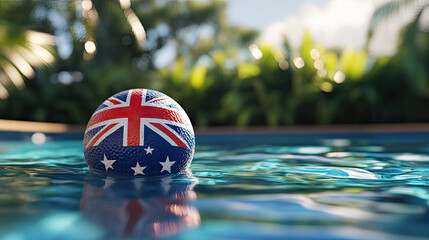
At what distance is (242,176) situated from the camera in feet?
10.8

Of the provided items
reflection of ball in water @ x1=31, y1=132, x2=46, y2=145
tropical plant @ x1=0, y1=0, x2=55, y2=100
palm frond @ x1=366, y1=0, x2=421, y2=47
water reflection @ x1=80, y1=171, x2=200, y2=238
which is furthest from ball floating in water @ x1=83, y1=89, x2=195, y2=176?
palm frond @ x1=366, y1=0, x2=421, y2=47

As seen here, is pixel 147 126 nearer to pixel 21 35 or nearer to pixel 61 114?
pixel 21 35

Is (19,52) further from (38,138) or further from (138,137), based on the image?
(138,137)

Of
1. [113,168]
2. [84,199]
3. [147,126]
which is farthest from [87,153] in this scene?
[84,199]

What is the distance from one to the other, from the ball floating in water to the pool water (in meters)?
0.11

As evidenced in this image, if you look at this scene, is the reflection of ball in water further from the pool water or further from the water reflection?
the water reflection

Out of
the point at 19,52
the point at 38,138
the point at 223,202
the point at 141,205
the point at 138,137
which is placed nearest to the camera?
the point at 141,205

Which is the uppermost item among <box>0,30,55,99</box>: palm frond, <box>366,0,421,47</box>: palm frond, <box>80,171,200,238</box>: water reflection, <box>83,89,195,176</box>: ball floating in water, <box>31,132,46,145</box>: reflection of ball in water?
→ <box>366,0,421,47</box>: palm frond

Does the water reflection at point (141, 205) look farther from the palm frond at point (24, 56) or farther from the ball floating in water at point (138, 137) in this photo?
the palm frond at point (24, 56)

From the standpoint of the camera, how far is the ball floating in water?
2.93 metres

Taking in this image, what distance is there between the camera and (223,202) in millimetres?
2311

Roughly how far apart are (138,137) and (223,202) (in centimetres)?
89

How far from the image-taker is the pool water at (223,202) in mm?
1769

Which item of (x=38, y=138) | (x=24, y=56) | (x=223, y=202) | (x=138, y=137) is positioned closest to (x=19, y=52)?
(x=24, y=56)
